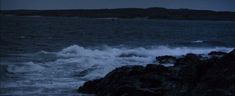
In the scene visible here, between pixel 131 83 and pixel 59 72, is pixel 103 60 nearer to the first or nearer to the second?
pixel 59 72

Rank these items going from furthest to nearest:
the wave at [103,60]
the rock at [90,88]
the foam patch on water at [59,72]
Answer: the wave at [103,60], the foam patch on water at [59,72], the rock at [90,88]

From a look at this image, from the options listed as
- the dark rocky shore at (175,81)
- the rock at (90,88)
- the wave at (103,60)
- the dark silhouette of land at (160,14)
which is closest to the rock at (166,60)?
the wave at (103,60)

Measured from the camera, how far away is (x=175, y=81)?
13.2 meters

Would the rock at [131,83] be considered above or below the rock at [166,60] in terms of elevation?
above

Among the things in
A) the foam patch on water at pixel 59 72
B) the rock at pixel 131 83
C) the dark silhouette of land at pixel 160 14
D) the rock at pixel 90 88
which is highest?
the rock at pixel 131 83

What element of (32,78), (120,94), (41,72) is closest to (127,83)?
(120,94)

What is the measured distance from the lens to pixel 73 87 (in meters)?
16.8

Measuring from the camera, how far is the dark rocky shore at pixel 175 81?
396 inches

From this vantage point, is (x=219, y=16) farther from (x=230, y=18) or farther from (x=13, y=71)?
(x=13, y=71)

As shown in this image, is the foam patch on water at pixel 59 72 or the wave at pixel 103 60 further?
the wave at pixel 103 60

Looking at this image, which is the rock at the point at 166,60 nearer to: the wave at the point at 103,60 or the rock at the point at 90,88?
the wave at the point at 103,60

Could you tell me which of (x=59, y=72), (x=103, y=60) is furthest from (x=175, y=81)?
(x=103, y=60)

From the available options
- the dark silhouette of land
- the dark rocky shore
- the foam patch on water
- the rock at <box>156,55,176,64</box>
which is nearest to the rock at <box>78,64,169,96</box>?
the dark rocky shore

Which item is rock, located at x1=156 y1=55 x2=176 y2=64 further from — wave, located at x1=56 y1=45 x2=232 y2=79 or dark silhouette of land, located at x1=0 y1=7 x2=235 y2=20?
dark silhouette of land, located at x1=0 y1=7 x2=235 y2=20
